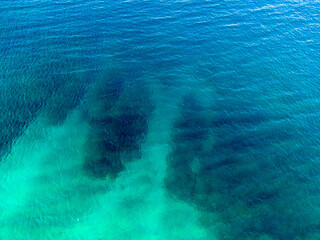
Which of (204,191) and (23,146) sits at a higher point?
(23,146)

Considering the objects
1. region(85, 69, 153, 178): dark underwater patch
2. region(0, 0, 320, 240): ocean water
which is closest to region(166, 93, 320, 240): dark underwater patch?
region(0, 0, 320, 240): ocean water

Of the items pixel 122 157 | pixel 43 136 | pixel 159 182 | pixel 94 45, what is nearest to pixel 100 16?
pixel 94 45

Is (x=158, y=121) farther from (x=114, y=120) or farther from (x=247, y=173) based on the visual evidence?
(x=247, y=173)

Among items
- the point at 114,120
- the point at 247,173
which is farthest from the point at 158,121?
the point at 247,173

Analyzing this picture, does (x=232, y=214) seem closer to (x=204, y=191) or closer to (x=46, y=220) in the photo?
(x=204, y=191)

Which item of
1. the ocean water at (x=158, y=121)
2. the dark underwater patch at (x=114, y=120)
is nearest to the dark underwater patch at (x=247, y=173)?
the ocean water at (x=158, y=121)

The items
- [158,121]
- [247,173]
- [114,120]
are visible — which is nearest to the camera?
[247,173]

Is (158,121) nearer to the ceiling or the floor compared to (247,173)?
nearer to the ceiling

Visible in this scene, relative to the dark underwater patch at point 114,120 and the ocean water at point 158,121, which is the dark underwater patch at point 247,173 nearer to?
the ocean water at point 158,121

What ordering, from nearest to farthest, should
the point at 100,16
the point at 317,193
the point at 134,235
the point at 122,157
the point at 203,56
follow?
the point at 134,235 < the point at 317,193 < the point at 122,157 < the point at 203,56 < the point at 100,16
